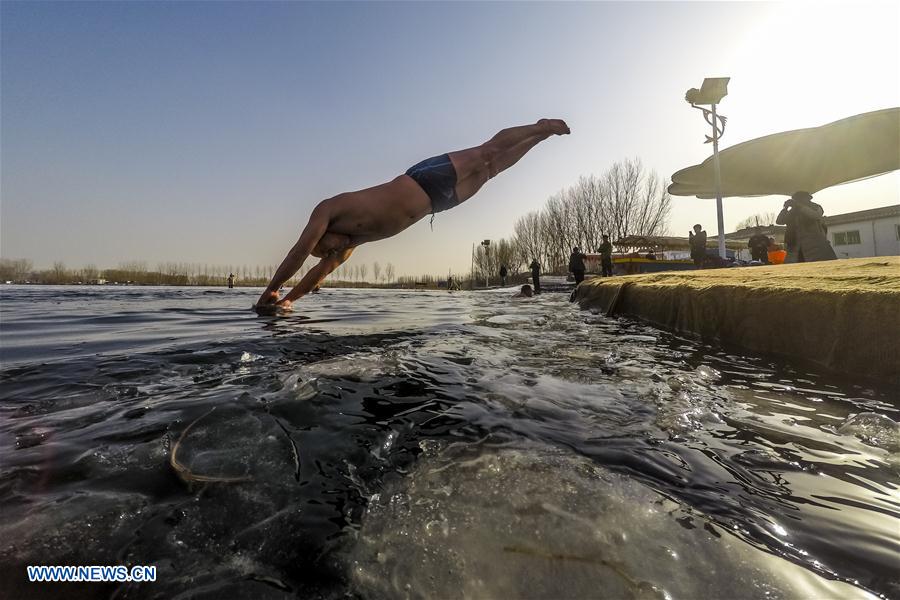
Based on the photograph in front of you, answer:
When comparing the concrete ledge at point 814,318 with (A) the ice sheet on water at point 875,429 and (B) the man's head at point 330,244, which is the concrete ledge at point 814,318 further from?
(B) the man's head at point 330,244

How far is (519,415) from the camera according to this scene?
130 centimetres

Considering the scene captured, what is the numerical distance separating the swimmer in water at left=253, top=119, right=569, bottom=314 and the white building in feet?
85.6

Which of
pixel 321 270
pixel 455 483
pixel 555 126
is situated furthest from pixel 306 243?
pixel 455 483

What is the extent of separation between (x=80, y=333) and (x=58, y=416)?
269cm

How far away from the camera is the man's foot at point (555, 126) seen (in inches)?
148

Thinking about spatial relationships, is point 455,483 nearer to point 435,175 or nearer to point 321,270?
point 435,175

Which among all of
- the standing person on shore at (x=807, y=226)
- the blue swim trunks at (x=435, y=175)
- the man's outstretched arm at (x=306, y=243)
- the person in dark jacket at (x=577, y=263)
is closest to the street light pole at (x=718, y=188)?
the person in dark jacket at (x=577, y=263)

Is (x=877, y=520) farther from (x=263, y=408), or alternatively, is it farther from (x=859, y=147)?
(x=859, y=147)

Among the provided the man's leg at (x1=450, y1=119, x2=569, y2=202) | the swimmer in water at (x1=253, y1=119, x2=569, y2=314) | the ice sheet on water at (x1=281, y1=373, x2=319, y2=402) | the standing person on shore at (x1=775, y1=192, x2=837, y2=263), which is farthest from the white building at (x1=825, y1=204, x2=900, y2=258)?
the ice sheet on water at (x1=281, y1=373, x2=319, y2=402)

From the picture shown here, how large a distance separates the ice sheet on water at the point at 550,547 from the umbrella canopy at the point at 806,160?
51.3 ft

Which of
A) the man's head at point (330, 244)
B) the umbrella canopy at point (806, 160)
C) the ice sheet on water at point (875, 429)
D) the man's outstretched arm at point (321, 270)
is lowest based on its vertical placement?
the ice sheet on water at point (875, 429)

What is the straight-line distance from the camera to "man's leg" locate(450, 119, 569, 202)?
145 inches

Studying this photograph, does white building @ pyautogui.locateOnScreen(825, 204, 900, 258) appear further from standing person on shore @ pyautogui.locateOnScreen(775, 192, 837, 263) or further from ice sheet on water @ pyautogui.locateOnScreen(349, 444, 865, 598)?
ice sheet on water @ pyautogui.locateOnScreen(349, 444, 865, 598)

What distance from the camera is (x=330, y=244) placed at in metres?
3.88
